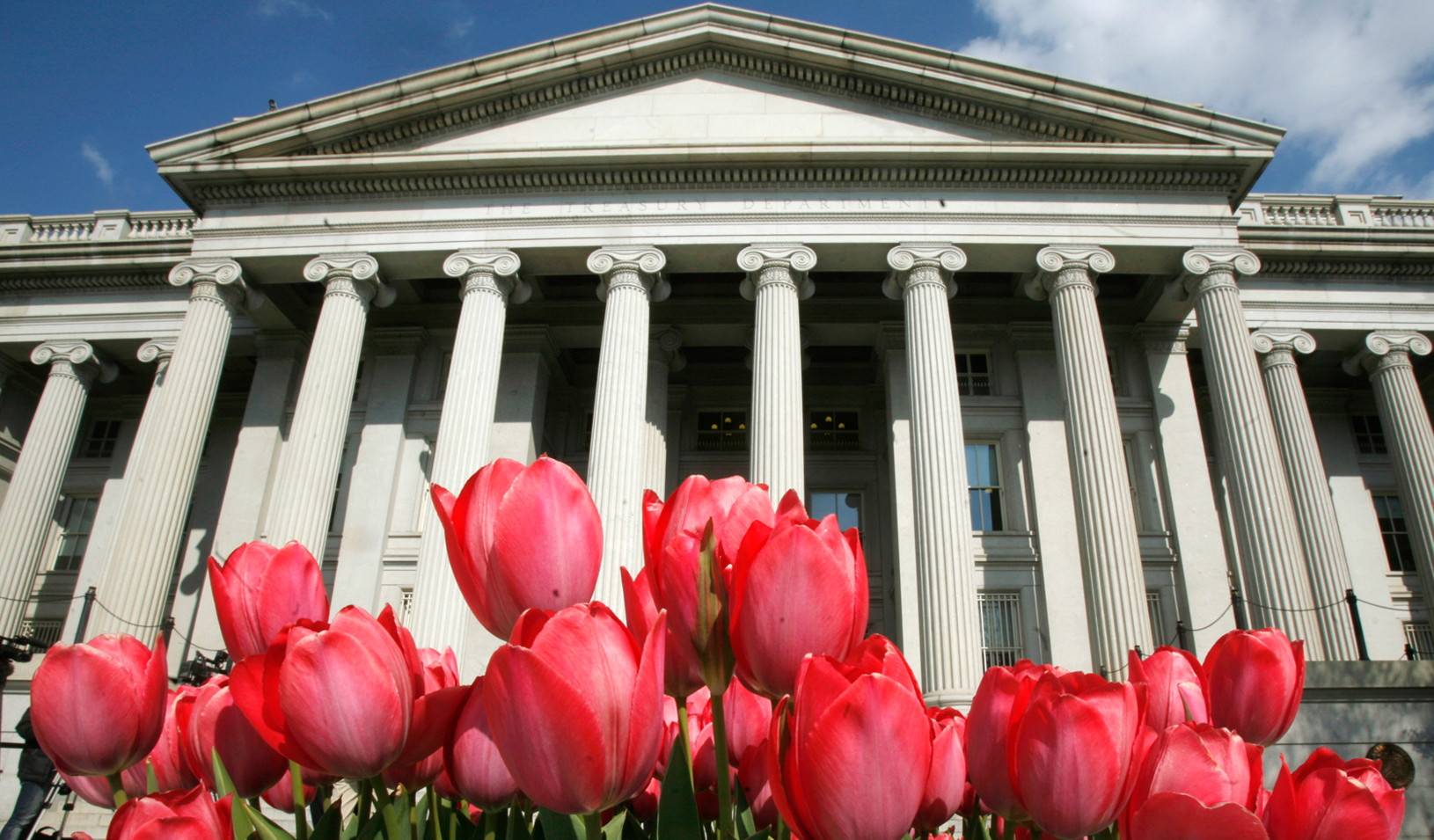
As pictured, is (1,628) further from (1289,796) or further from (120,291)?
(1289,796)

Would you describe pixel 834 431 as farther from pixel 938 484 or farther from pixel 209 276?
pixel 209 276

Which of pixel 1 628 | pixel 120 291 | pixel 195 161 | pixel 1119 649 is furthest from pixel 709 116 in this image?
pixel 1 628

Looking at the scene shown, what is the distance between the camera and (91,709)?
137 centimetres

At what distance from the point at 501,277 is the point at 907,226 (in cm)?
990

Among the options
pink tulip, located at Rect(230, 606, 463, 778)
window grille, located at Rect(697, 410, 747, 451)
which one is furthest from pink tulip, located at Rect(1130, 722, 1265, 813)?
window grille, located at Rect(697, 410, 747, 451)

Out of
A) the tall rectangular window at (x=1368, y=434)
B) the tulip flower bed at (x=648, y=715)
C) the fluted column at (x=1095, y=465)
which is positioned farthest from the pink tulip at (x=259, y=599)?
the tall rectangular window at (x=1368, y=434)

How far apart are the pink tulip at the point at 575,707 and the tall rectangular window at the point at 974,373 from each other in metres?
24.4

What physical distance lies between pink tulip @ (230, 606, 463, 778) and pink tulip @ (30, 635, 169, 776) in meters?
0.31

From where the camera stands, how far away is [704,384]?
28.5 meters

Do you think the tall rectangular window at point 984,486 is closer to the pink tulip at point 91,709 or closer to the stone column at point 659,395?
the stone column at point 659,395

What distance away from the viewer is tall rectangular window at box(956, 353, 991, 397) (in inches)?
968

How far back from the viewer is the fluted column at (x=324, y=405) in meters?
18.6

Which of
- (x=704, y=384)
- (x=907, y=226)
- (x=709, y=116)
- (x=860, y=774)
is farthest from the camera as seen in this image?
(x=704, y=384)

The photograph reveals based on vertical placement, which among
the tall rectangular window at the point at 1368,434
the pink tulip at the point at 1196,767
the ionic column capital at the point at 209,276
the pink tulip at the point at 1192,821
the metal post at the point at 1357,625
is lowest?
the pink tulip at the point at 1192,821
